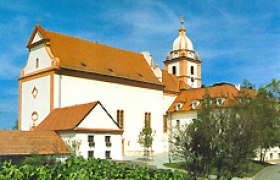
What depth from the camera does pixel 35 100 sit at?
43.7m

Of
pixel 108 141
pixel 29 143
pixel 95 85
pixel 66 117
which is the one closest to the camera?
pixel 29 143

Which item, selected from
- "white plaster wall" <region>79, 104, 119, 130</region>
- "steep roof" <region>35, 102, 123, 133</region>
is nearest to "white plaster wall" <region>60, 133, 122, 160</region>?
"steep roof" <region>35, 102, 123, 133</region>

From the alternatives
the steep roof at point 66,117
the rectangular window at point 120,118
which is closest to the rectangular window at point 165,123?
the rectangular window at point 120,118

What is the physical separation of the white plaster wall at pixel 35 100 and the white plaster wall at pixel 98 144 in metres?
8.88

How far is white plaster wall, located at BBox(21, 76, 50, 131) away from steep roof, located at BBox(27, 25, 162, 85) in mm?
3315

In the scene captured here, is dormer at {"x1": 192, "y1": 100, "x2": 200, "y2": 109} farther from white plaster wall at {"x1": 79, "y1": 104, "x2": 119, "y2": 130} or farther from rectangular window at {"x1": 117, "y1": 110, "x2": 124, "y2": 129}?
white plaster wall at {"x1": 79, "y1": 104, "x2": 119, "y2": 130}

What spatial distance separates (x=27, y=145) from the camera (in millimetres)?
30078

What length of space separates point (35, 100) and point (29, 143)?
13988 millimetres

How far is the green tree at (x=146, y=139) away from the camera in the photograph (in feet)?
149

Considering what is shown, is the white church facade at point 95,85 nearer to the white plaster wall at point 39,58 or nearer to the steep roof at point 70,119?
the white plaster wall at point 39,58

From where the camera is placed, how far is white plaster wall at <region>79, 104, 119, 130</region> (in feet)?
112

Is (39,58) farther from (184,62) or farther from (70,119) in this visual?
(184,62)

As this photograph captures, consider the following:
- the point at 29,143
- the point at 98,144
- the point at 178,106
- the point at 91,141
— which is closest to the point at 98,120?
the point at 91,141

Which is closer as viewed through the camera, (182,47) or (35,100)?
(35,100)
